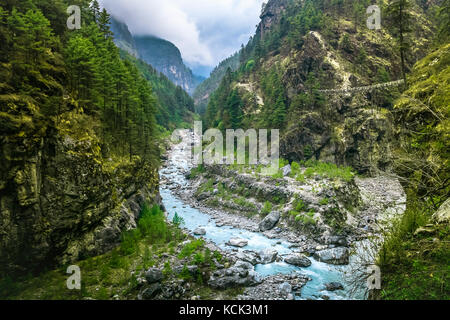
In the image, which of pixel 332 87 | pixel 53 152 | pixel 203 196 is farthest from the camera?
pixel 332 87

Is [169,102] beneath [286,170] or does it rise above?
above

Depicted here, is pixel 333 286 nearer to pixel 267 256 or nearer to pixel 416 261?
pixel 267 256

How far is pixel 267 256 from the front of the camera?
1986 cm

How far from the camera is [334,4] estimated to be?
6506 cm

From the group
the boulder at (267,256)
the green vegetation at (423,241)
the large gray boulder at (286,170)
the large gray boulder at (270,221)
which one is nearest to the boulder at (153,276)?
the boulder at (267,256)

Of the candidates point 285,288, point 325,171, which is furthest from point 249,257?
point 325,171

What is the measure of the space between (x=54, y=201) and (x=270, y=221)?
20.7m

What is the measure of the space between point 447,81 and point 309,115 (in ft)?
104

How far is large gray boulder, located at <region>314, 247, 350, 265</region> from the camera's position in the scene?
62.5ft

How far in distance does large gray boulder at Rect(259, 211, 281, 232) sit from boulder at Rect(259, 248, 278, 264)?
5917mm

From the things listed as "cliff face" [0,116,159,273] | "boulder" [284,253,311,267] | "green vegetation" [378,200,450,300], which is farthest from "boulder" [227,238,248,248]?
"green vegetation" [378,200,450,300]

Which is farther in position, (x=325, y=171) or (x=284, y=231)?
(x=325, y=171)

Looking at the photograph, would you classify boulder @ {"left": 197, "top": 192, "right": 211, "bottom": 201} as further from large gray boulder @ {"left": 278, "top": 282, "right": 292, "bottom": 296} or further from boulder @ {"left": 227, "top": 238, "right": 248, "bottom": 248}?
large gray boulder @ {"left": 278, "top": 282, "right": 292, "bottom": 296}

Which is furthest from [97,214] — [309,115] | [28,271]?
[309,115]
